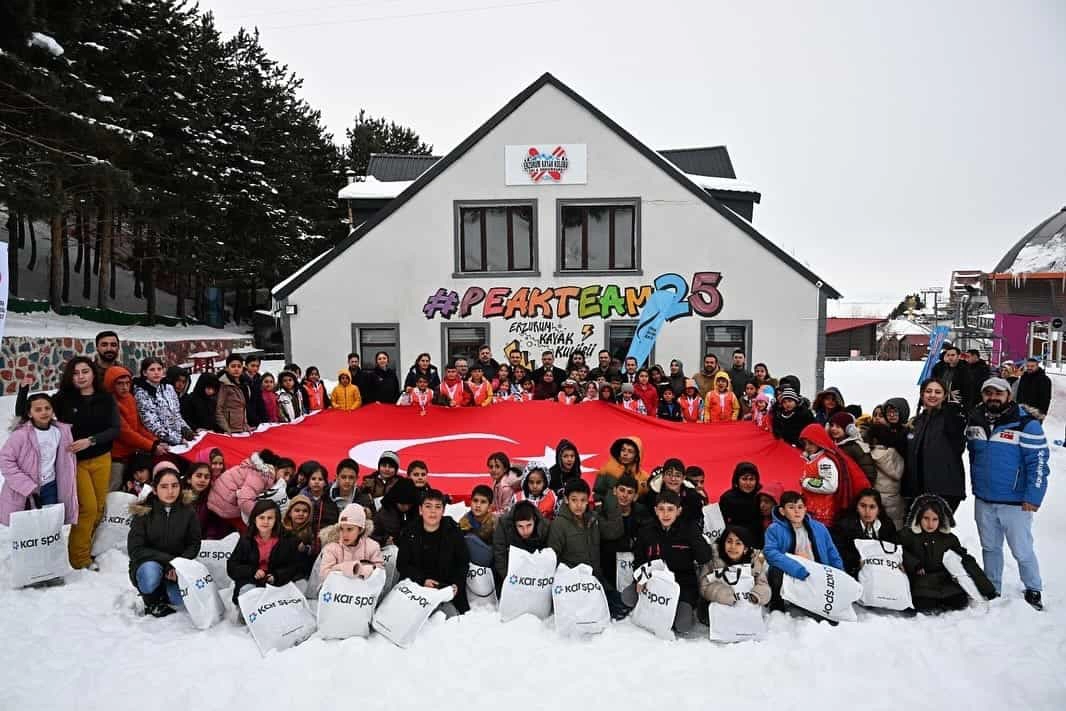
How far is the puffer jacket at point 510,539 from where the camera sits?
16.0ft

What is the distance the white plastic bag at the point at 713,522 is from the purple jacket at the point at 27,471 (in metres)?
5.57

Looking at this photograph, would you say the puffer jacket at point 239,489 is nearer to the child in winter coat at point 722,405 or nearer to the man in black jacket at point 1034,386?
the child in winter coat at point 722,405

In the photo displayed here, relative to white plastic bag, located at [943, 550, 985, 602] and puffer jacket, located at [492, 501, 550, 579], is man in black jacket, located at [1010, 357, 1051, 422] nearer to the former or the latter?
white plastic bag, located at [943, 550, 985, 602]

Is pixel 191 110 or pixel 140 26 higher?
pixel 140 26

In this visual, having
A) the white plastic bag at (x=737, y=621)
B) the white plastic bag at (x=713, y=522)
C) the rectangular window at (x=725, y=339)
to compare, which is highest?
the rectangular window at (x=725, y=339)

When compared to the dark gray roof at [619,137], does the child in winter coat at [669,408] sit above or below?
below

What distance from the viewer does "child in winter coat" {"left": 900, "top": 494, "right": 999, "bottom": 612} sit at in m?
4.69

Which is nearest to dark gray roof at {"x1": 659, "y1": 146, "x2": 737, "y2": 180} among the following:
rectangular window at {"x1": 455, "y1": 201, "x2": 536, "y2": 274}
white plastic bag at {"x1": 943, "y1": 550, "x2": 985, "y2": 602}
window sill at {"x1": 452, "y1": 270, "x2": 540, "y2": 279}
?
rectangular window at {"x1": 455, "y1": 201, "x2": 536, "y2": 274}

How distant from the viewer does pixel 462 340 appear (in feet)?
48.8

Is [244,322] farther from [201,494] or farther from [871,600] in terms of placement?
[871,600]

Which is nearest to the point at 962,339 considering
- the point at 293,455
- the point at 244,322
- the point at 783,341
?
the point at 783,341

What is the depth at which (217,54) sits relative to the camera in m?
30.1

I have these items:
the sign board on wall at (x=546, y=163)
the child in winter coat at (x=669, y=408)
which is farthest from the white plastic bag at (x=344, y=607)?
the sign board on wall at (x=546, y=163)

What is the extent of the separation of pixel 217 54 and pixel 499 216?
24124 millimetres
